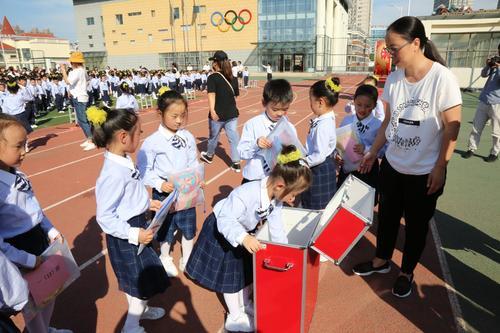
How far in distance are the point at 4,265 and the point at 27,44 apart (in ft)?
218

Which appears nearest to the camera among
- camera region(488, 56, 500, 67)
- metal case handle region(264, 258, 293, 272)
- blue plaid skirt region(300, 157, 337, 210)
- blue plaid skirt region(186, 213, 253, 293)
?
metal case handle region(264, 258, 293, 272)

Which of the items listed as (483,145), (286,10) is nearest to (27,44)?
(286,10)

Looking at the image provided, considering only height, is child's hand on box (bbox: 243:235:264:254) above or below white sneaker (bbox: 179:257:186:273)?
above

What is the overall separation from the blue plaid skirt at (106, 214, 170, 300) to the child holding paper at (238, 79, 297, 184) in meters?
1.11

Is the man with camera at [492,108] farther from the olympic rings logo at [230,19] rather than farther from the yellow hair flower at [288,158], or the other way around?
the olympic rings logo at [230,19]

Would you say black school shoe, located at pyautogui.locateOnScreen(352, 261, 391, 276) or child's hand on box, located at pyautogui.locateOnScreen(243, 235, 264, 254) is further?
black school shoe, located at pyautogui.locateOnScreen(352, 261, 391, 276)

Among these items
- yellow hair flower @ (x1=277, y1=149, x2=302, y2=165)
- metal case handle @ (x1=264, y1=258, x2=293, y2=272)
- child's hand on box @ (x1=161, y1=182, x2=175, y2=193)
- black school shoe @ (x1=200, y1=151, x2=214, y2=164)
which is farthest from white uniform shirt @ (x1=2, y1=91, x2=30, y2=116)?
metal case handle @ (x1=264, y1=258, x2=293, y2=272)

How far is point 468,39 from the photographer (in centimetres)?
1795

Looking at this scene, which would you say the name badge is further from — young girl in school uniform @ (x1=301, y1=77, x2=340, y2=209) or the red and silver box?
young girl in school uniform @ (x1=301, y1=77, x2=340, y2=209)

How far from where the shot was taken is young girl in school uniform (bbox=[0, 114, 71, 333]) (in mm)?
1684

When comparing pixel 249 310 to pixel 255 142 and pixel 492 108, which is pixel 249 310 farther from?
pixel 492 108

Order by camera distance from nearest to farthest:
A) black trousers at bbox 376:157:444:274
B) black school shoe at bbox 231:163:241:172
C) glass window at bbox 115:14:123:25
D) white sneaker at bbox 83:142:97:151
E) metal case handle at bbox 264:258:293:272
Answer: metal case handle at bbox 264:258:293:272 < black trousers at bbox 376:157:444:274 < black school shoe at bbox 231:163:241:172 < white sneaker at bbox 83:142:97:151 < glass window at bbox 115:14:123:25

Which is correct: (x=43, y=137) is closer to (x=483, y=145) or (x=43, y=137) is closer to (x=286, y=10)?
(x=483, y=145)

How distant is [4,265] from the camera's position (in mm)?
1313
